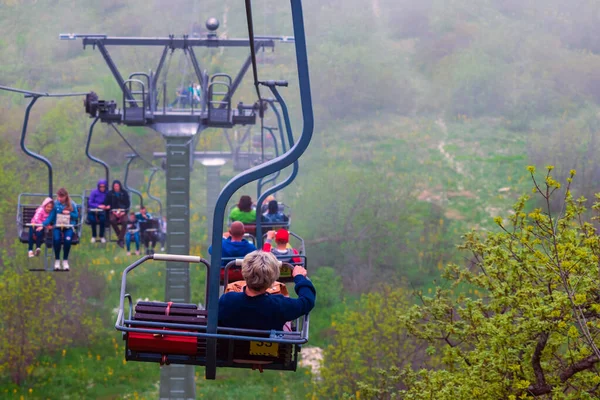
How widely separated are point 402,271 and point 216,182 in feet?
42.1

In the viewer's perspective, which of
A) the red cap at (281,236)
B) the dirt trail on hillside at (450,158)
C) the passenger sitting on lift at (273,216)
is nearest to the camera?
the red cap at (281,236)

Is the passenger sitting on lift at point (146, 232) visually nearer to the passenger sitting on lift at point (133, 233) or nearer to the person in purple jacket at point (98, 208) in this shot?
the passenger sitting on lift at point (133, 233)

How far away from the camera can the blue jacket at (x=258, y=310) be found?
16.4 ft

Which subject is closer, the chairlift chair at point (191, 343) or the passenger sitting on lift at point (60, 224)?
the chairlift chair at point (191, 343)

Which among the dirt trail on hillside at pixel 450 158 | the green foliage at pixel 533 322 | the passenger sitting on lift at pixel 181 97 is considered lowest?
the green foliage at pixel 533 322

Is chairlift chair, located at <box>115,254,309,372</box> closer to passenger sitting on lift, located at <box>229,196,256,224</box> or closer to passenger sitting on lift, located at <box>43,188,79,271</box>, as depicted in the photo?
passenger sitting on lift, located at <box>229,196,256,224</box>

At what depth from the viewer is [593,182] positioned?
145ft

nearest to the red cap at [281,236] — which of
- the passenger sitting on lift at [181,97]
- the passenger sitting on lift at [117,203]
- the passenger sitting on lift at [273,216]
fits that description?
the passenger sitting on lift at [273,216]

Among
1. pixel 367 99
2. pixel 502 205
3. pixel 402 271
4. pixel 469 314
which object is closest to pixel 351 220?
pixel 402 271

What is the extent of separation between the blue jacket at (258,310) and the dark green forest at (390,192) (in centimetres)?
249

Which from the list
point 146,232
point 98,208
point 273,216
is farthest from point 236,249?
point 146,232

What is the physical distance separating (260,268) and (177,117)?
996 centimetres

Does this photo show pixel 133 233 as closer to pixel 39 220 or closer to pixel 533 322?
pixel 39 220

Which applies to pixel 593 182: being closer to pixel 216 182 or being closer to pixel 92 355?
pixel 216 182
